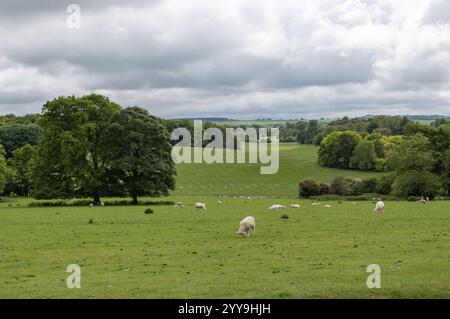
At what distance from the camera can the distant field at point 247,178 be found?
121 meters

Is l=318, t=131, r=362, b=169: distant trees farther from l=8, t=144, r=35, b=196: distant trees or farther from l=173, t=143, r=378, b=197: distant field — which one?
l=8, t=144, r=35, b=196: distant trees

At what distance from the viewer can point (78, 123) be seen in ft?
228

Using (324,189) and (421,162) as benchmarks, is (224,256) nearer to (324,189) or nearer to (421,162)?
(421,162)

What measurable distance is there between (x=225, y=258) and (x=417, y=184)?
224ft

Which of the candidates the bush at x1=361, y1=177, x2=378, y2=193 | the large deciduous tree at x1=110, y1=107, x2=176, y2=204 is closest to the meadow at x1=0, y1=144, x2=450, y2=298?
the large deciduous tree at x1=110, y1=107, x2=176, y2=204

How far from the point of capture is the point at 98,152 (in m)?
70.9

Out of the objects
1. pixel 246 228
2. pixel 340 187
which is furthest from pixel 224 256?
pixel 340 187

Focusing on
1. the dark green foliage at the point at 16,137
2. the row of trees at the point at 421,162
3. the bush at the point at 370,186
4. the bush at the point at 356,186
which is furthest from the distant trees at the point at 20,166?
the row of trees at the point at 421,162

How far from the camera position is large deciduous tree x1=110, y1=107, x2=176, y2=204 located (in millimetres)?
69250

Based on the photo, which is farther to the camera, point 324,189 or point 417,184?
point 324,189
